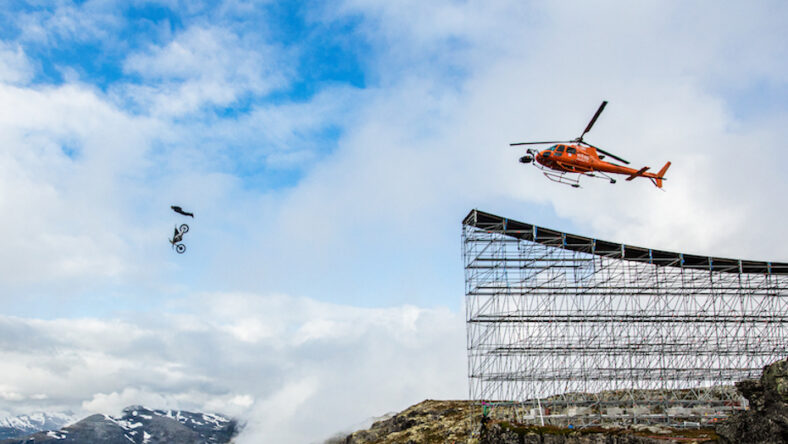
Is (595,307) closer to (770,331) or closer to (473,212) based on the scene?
(473,212)

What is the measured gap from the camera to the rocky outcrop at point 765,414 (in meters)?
30.6

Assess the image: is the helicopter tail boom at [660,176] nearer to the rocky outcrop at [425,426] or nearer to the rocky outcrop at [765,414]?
the rocky outcrop at [765,414]

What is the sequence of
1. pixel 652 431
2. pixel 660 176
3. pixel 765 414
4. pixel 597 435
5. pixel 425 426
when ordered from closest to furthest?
pixel 765 414, pixel 597 435, pixel 652 431, pixel 660 176, pixel 425 426

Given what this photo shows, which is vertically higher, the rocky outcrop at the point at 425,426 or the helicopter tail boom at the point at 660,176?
the helicopter tail boom at the point at 660,176

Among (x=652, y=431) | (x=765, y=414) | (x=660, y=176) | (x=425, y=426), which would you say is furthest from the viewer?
(x=425, y=426)

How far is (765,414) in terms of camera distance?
31.4m

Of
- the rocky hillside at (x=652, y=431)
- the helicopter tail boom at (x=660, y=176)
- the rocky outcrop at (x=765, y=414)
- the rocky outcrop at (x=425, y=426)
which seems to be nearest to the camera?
the rocky outcrop at (x=765, y=414)

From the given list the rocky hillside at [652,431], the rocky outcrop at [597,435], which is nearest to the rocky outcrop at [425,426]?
the rocky hillside at [652,431]

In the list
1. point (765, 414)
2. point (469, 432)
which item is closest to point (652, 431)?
point (765, 414)

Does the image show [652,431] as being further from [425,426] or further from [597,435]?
[425,426]

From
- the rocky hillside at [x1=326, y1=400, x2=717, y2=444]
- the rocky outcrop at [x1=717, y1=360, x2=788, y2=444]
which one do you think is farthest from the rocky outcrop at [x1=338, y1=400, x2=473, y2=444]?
the rocky outcrop at [x1=717, y1=360, x2=788, y2=444]

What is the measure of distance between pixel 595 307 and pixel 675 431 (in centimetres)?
1570

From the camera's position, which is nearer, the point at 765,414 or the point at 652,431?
the point at 765,414

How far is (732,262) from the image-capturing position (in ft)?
189
